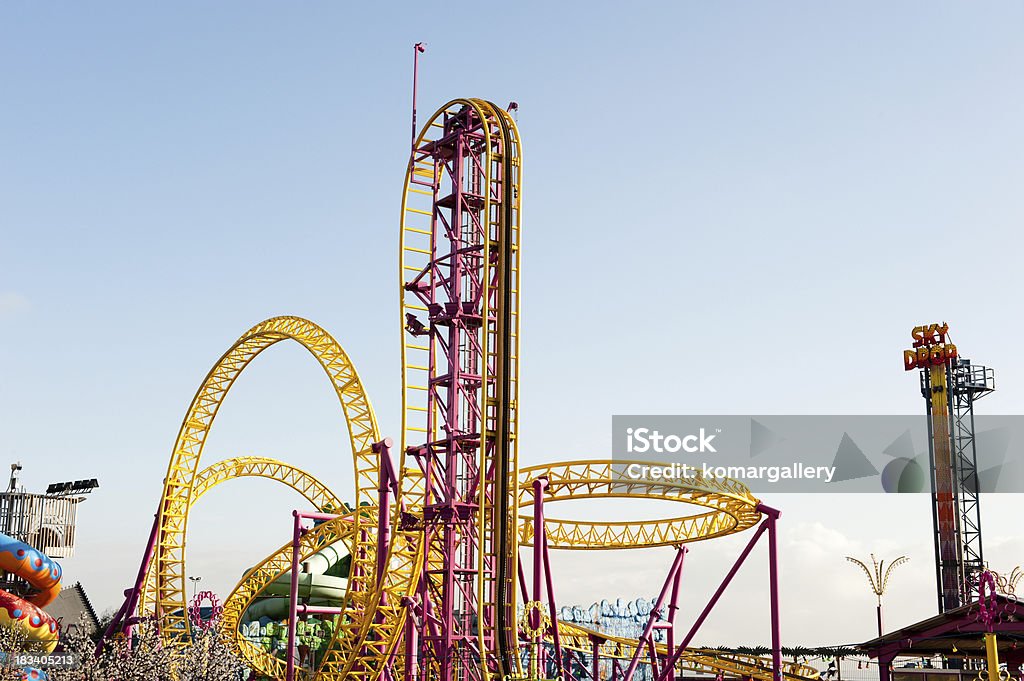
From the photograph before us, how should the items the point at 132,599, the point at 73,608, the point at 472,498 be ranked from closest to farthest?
1. the point at 472,498
2. the point at 132,599
3. the point at 73,608

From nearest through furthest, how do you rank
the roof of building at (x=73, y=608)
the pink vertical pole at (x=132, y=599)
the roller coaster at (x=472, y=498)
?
the roller coaster at (x=472, y=498)
the pink vertical pole at (x=132, y=599)
the roof of building at (x=73, y=608)

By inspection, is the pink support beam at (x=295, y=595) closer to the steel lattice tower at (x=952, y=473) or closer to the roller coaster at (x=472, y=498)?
Answer: the roller coaster at (x=472, y=498)

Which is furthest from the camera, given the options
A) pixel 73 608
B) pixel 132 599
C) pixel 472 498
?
pixel 73 608

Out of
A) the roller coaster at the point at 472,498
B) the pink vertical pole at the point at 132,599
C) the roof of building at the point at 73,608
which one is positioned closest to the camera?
the roller coaster at the point at 472,498

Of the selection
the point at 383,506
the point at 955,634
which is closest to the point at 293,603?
the point at 383,506

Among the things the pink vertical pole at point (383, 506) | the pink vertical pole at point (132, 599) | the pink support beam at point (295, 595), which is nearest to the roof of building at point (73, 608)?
the pink vertical pole at point (132, 599)

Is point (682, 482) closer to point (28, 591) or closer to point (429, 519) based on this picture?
point (429, 519)

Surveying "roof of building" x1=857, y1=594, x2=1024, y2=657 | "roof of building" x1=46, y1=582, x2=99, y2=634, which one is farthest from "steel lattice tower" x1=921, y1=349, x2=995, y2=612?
"roof of building" x1=46, y1=582, x2=99, y2=634

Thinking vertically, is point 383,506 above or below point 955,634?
above

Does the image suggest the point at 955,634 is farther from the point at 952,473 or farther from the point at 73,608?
the point at 73,608

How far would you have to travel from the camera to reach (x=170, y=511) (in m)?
42.9

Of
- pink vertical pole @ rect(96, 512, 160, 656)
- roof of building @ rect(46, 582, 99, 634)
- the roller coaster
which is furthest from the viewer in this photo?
roof of building @ rect(46, 582, 99, 634)

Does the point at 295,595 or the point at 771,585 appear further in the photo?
the point at 295,595

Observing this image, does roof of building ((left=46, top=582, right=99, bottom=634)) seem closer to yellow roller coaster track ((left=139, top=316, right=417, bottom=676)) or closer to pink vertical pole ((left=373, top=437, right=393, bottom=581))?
yellow roller coaster track ((left=139, top=316, right=417, bottom=676))
